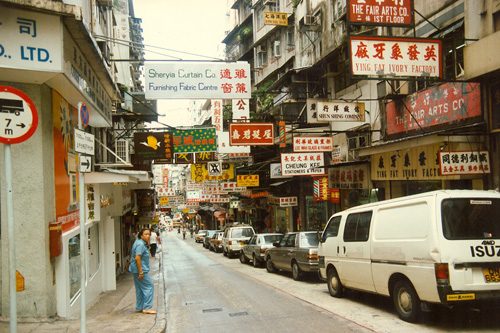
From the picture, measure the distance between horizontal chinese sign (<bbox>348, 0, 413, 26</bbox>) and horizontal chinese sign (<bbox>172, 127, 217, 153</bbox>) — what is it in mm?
10343

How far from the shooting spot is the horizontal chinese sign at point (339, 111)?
47.3ft

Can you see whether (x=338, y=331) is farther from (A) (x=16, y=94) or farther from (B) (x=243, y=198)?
(B) (x=243, y=198)

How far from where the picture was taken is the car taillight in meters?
6.88

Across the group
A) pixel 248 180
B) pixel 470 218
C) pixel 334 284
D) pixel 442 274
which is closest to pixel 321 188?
pixel 248 180

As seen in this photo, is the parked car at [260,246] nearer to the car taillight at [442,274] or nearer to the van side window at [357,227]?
the van side window at [357,227]

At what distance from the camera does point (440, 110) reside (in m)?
12.6

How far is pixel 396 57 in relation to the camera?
10.5m

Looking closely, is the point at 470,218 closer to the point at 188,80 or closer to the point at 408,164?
the point at 408,164

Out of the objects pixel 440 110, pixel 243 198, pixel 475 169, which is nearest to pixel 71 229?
pixel 475 169

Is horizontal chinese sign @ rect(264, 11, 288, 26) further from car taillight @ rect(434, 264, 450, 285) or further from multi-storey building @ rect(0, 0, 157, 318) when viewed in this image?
car taillight @ rect(434, 264, 450, 285)

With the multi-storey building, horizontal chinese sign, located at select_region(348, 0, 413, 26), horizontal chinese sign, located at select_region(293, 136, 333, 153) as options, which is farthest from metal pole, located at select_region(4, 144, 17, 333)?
horizontal chinese sign, located at select_region(293, 136, 333, 153)

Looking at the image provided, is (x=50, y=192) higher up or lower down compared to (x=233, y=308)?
higher up

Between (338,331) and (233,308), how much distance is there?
3264mm

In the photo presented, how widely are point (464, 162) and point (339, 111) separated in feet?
16.7
